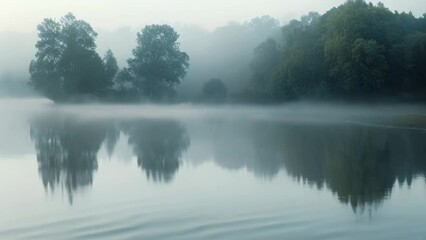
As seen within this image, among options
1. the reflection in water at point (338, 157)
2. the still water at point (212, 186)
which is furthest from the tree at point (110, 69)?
the still water at point (212, 186)

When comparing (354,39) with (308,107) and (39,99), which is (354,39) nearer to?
(308,107)

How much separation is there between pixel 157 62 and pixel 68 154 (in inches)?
2277

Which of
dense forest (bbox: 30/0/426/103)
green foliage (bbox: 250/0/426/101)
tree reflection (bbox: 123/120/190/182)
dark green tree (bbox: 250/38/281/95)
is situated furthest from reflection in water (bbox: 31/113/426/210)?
dark green tree (bbox: 250/38/281/95)

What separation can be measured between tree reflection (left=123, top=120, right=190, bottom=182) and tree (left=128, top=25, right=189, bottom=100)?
3925 centimetres

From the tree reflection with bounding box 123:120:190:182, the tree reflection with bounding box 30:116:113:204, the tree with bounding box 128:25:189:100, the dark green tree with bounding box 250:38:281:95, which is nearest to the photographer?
the tree reflection with bounding box 30:116:113:204

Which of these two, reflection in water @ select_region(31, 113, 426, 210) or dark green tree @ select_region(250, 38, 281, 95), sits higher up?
dark green tree @ select_region(250, 38, 281, 95)

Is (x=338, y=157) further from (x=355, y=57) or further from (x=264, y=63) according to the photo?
(x=264, y=63)

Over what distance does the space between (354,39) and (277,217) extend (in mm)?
51491

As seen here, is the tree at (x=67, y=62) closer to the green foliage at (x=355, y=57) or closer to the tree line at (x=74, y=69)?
the tree line at (x=74, y=69)

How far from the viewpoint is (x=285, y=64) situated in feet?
233

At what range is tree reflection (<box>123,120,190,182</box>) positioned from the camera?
67.2 feet

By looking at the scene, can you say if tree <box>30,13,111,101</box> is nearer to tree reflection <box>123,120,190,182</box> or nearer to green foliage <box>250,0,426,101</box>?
green foliage <box>250,0,426,101</box>

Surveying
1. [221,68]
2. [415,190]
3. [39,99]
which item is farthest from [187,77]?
[415,190]

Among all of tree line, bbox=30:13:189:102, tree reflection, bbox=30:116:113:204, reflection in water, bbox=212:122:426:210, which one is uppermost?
tree line, bbox=30:13:189:102
